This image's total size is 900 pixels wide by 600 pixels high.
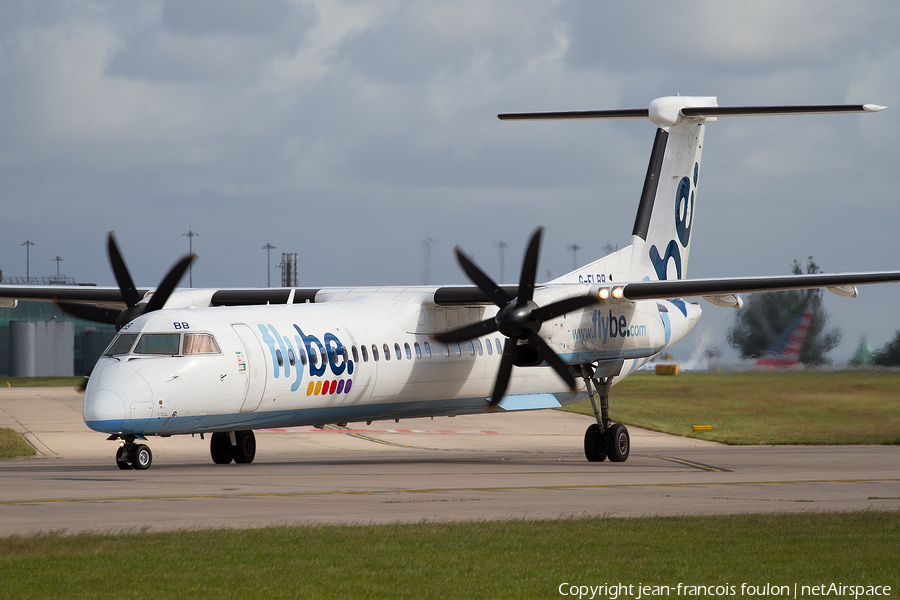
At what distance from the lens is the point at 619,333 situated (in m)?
24.9

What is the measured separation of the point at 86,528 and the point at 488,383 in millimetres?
13589

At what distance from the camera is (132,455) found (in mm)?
18562

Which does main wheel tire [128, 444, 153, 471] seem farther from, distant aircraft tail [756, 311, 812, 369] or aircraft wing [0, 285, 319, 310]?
distant aircraft tail [756, 311, 812, 369]

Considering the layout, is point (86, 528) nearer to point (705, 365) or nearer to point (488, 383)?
point (488, 383)

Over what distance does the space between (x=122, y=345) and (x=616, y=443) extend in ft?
36.0

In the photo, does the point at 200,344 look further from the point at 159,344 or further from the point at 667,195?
the point at 667,195

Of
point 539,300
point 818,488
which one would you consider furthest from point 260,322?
point 818,488

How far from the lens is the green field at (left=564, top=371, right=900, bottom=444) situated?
29.2 metres

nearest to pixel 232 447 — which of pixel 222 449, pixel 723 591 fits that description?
pixel 222 449

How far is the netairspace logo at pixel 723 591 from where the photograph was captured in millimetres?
8633

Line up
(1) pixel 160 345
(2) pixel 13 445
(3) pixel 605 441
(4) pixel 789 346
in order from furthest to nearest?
(4) pixel 789 346 → (2) pixel 13 445 → (3) pixel 605 441 → (1) pixel 160 345

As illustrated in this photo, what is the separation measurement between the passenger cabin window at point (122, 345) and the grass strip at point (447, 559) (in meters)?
7.63

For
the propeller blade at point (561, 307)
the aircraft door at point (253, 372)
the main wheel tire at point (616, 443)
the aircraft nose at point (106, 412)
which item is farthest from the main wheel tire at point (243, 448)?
the main wheel tire at point (616, 443)

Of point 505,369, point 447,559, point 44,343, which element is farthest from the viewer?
point 44,343
